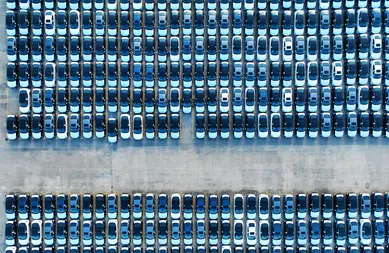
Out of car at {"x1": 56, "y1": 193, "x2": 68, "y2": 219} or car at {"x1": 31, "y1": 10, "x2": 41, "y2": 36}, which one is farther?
car at {"x1": 56, "y1": 193, "x2": 68, "y2": 219}

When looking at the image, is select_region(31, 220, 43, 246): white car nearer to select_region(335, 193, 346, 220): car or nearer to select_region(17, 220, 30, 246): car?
select_region(17, 220, 30, 246): car

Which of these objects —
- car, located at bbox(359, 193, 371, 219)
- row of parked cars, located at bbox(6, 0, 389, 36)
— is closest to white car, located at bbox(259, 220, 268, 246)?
car, located at bbox(359, 193, 371, 219)

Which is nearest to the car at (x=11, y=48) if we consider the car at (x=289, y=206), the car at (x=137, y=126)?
the car at (x=137, y=126)

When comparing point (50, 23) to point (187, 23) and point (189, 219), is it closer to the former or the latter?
point (187, 23)

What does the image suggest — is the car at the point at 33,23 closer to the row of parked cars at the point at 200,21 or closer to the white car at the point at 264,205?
the row of parked cars at the point at 200,21

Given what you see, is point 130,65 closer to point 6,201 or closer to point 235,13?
point 235,13

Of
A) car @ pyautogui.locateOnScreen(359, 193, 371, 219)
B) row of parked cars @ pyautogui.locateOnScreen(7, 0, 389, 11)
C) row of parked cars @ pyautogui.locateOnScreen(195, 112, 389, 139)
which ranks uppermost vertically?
row of parked cars @ pyautogui.locateOnScreen(7, 0, 389, 11)

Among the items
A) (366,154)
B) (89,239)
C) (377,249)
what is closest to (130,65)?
(89,239)

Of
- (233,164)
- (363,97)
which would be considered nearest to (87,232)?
(233,164)
